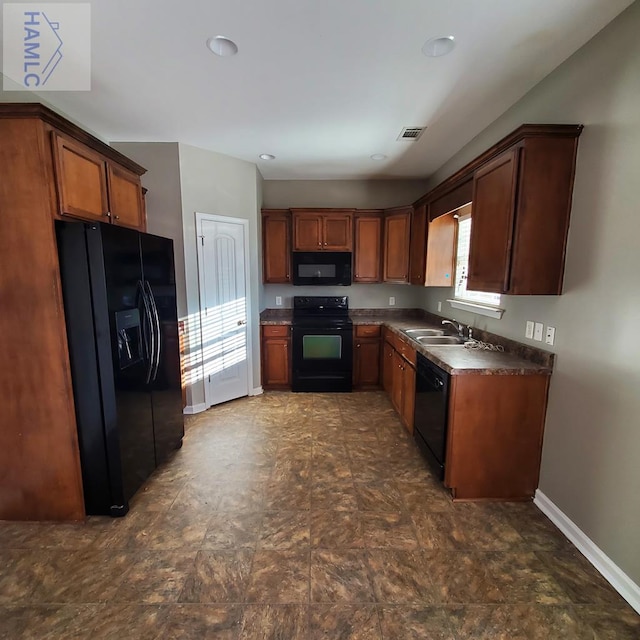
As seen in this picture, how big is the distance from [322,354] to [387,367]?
0.81 meters

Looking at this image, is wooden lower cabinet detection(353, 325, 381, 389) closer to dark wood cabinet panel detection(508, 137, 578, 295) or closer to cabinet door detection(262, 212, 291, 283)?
cabinet door detection(262, 212, 291, 283)

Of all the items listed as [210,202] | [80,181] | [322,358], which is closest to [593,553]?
[322,358]

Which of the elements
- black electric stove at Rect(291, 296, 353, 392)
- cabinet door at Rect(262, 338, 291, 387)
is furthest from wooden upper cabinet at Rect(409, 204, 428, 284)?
cabinet door at Rect(262, 338, 291, 387)

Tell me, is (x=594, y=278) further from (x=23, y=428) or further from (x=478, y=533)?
(x=23, y=428)

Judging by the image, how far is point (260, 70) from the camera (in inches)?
77.2

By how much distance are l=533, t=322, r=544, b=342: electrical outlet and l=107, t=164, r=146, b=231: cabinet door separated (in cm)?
306

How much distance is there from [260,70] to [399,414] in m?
3.11

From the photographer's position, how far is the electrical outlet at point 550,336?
1957 mm

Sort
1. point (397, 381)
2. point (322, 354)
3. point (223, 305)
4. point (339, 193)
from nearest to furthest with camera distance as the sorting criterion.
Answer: point (397, 381), point (223, 305), point (322, 354), point (339, 193)

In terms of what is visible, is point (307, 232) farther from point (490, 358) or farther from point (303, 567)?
point (303, 567)

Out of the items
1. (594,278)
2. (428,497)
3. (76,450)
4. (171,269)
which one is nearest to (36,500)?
(76,450)

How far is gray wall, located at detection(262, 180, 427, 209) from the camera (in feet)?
14.2

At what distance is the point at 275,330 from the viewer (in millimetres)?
3963

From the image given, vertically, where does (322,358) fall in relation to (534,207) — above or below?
below
